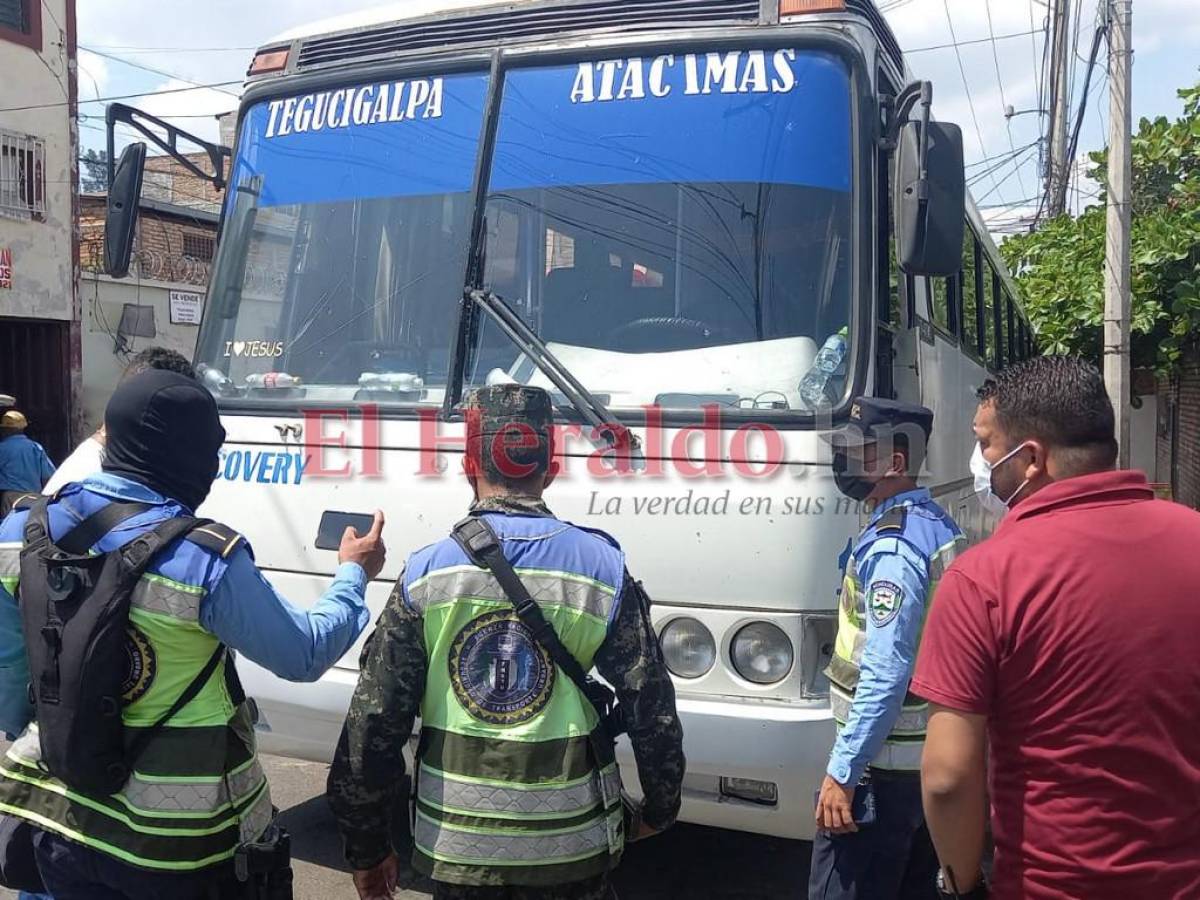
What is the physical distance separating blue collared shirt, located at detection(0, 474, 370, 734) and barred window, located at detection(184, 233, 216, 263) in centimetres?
1994

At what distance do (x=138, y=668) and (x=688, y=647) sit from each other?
1.71m

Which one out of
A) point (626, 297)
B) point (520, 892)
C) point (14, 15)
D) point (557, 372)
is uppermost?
point (14, 15)

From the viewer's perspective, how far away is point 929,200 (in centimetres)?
343

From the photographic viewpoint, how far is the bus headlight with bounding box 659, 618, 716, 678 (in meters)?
3.39

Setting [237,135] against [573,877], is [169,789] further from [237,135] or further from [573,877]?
[237,135]

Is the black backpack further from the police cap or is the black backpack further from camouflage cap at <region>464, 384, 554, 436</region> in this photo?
the police cap

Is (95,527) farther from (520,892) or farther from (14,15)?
(14,15)

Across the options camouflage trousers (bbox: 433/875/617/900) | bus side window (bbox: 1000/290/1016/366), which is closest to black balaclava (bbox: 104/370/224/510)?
camouflage trousers (bbox: 433/875/617/900)

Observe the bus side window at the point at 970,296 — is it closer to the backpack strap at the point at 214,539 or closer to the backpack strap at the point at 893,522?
Answer: the backpack strap at the point at 893,522

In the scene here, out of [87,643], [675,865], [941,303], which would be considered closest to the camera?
[87,643]

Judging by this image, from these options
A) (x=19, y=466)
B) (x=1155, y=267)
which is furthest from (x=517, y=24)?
(x=1155, y=267)

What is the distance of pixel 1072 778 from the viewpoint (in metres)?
1.87

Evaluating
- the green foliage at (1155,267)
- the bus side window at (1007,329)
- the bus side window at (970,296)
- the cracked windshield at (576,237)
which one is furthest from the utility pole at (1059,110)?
the cracked windshield at (576,237)

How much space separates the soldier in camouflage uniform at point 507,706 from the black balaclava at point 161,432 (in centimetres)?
53
